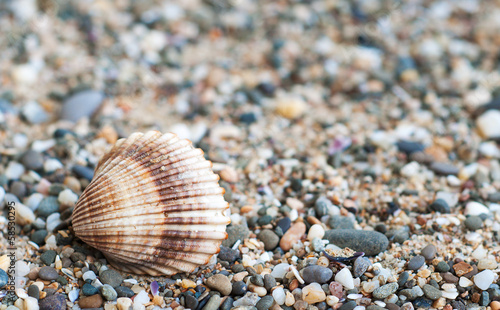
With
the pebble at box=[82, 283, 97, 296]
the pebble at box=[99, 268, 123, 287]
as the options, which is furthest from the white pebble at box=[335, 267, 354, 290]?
the pebble at box=[82, 283, 97, 296]

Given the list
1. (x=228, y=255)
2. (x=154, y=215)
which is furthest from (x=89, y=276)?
(x=228, y=255)

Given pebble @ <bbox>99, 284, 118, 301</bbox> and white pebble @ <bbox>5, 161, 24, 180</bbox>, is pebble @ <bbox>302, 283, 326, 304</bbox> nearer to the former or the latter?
pebble @ <bbox>99, 284, 118, 301</bbox>

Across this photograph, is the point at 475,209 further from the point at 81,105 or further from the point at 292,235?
the point at 81,105

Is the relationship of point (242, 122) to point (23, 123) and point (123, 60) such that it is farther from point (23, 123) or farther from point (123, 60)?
point (23, 123)

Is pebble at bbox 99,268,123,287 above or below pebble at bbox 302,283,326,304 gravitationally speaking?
above

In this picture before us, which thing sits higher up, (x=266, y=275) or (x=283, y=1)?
(x=283, y=1)

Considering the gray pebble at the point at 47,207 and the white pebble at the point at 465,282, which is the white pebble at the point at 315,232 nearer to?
the white pebble at the point at 465,282

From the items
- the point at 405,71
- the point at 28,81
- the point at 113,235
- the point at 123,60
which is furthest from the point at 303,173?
the point at 28,81
